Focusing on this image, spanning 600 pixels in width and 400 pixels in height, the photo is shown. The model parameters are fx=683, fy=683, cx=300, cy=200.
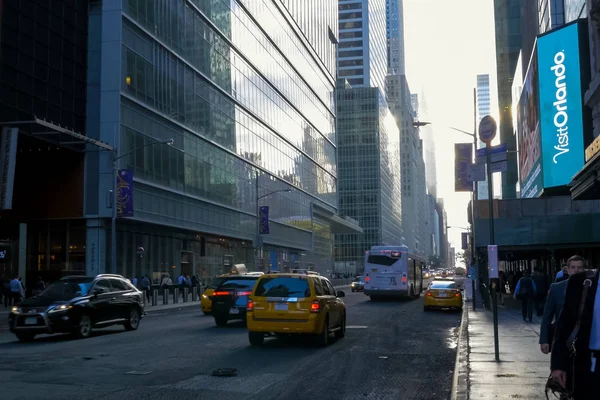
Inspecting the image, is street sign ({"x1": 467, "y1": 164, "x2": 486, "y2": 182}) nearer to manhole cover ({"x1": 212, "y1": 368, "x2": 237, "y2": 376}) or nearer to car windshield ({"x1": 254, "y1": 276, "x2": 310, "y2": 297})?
car windshield ({"x1": 254, "y1": 276, "x2": 310, "y2": 297})

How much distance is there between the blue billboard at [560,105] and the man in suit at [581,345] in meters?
32.9

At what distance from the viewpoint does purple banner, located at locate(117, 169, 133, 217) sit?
120ft

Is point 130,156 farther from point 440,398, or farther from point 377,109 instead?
point 377,109

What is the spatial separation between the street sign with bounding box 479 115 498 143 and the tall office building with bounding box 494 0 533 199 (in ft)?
204

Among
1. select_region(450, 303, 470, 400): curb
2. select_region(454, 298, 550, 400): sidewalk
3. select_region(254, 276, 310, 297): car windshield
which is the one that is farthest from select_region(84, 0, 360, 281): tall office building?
select_region(450, 303, 470, 400): curb

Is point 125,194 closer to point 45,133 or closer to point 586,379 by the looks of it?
point 45,133

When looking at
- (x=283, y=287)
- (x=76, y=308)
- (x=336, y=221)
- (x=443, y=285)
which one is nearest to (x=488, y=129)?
(x=283, y=287)

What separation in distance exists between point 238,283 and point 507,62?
61.6m

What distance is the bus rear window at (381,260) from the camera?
41.3 meters

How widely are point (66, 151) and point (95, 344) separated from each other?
79.8 feet

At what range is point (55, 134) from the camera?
118ft

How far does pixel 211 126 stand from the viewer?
173ft

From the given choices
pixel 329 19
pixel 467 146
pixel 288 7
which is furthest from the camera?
pixel 329 19

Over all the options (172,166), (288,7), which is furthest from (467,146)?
(288,7)
